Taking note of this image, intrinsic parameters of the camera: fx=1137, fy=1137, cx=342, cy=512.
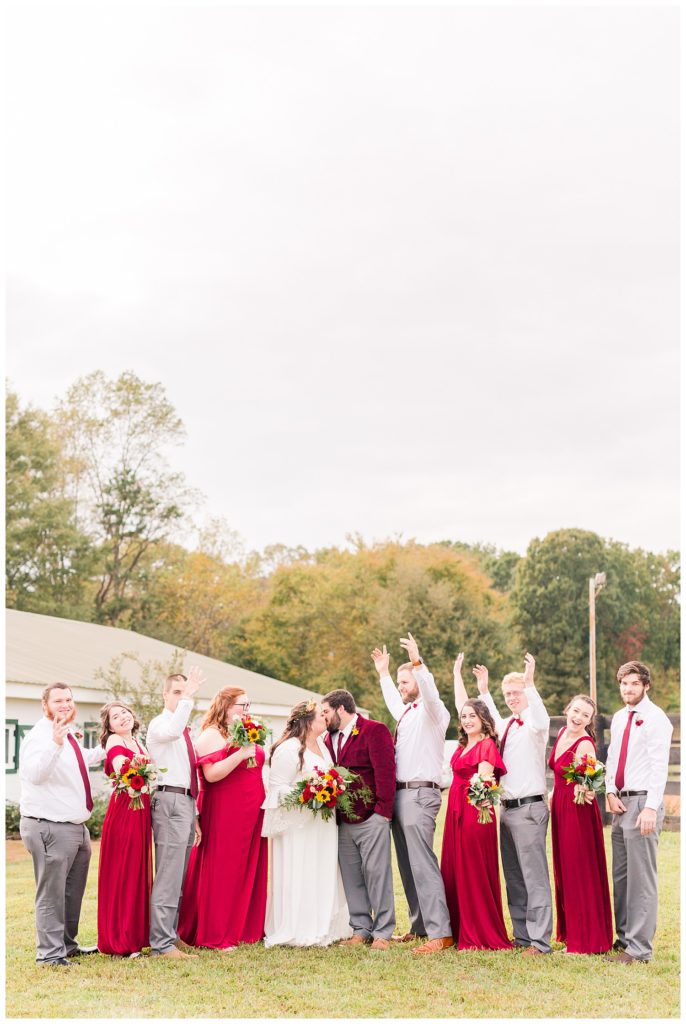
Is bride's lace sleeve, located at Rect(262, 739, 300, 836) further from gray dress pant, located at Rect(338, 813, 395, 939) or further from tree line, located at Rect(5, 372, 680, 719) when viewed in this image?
tree line, located at Rect(5, 372, 680, 719)

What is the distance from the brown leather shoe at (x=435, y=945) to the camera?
9.70m

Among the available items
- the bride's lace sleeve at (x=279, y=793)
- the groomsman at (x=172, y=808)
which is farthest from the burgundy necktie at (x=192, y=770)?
the bride's lace sleeve at (x=279, y=793)

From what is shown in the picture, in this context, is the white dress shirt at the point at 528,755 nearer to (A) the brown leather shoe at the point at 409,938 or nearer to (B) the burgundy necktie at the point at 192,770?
(A) the brown leather shoe at the point at 409,938

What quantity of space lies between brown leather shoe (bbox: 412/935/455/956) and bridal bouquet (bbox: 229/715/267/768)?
7.27 ft

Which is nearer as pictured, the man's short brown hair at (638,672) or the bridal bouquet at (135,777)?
the bridal bouquet at (135,777)

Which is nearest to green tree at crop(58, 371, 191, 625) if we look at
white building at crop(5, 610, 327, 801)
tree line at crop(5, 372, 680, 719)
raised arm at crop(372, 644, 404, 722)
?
tree line at crop(5, 372, 680, 719)

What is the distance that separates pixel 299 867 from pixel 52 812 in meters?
2.28

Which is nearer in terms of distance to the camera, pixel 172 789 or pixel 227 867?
pixel 172 789

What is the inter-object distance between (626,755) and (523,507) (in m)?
57.2

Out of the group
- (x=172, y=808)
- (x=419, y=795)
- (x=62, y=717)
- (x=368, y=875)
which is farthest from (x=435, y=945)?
(x=62, y=717)

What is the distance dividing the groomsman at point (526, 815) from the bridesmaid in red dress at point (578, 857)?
0.48 ft

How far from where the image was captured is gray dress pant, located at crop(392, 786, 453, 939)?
995 centimetres

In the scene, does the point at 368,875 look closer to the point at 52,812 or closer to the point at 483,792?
the point at 483,792

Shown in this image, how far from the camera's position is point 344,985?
8.69m
